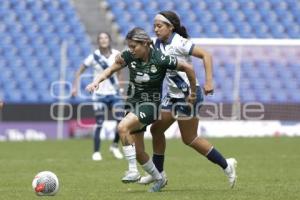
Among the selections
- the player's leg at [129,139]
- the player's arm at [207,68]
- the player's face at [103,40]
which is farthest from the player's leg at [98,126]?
the player's leg at [129,139]

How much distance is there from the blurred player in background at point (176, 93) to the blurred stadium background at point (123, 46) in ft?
31.6

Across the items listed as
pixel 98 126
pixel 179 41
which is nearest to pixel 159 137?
pixel 179 41

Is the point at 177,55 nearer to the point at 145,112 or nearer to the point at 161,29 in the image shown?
the point at 161,29

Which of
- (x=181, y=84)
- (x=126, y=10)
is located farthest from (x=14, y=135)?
(x=181, y=84)

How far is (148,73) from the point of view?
9539mm

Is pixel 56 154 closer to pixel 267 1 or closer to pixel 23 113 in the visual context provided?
pixel 23 113

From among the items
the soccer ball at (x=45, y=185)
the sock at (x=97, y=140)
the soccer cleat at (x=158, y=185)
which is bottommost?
the sock at (x=97, y=140)

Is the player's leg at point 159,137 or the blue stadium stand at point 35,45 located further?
the blue stadium stand at point 35,45

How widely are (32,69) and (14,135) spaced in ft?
9.31

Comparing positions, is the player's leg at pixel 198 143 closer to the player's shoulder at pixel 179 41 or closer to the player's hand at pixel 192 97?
the player's hand at pixel 192 97

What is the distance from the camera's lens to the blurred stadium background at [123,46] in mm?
21734

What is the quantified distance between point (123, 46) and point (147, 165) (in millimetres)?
13827

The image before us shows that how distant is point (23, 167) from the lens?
13703 mm

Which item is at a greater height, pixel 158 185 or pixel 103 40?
pixel 103 40
